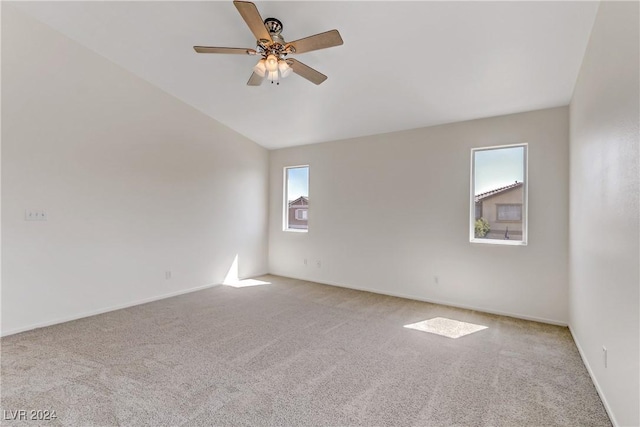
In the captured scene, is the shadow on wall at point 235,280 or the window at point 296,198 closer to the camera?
the shadow on wall at point 235,280

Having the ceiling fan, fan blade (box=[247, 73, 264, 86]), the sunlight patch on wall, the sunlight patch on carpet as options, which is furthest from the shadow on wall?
the ceiling fan

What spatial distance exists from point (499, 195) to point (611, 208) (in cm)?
210

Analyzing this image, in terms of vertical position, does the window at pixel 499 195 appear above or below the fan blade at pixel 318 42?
below

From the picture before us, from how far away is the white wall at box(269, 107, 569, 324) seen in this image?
352 cm

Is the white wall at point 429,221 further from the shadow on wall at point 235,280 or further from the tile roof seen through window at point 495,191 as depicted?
the shadow on wall at point 235,280

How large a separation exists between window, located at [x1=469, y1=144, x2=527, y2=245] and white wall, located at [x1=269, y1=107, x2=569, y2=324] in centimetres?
12

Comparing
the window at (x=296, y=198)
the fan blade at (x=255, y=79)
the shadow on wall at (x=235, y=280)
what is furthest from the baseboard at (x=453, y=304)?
the fan blade at (x=255, y=79)

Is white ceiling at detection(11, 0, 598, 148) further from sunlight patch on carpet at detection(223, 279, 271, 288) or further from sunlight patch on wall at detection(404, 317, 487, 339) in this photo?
sunlight patch on carpet at detection(223, 279, 271, 288)

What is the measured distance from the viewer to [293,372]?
237cm

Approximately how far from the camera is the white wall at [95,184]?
123 inches

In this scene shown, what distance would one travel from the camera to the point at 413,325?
3.43m

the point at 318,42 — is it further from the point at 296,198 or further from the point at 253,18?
the point at 296,198

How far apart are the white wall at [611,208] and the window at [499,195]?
3.24 ft

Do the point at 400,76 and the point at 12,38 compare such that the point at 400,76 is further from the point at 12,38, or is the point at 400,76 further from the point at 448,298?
the point at 12,38
